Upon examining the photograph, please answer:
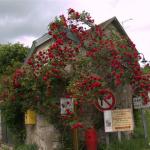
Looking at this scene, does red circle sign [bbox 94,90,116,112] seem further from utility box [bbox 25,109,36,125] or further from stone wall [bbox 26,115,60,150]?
utility box [bbox 25,109,36,125]

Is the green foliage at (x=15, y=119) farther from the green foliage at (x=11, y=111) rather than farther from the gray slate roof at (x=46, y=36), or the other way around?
the gray slate roof at (x=46, y=36)

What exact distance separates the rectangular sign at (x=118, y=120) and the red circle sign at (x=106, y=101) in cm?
22

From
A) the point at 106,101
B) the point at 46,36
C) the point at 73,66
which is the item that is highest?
the point at 46,36

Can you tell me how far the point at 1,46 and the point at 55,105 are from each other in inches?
540

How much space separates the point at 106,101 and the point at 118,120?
59cm

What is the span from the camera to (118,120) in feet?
31.9

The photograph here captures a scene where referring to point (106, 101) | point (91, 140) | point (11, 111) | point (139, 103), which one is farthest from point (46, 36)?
point (91, 140)

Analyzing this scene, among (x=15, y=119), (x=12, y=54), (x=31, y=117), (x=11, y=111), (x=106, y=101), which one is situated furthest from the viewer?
(x=12, y=54)

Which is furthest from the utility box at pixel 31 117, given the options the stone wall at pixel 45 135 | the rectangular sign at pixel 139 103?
the rectangular sign at pixel 139 103

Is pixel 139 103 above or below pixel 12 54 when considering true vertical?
below

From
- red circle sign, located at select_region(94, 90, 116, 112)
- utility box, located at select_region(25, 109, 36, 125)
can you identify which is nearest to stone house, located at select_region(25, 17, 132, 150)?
utility box, located at select_region(25, 109, 36, 125)

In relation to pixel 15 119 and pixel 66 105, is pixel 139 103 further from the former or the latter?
pixel 15 119

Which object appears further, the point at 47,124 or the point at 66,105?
the point at 47,124

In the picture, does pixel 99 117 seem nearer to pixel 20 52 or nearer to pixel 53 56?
pixel 53 56
